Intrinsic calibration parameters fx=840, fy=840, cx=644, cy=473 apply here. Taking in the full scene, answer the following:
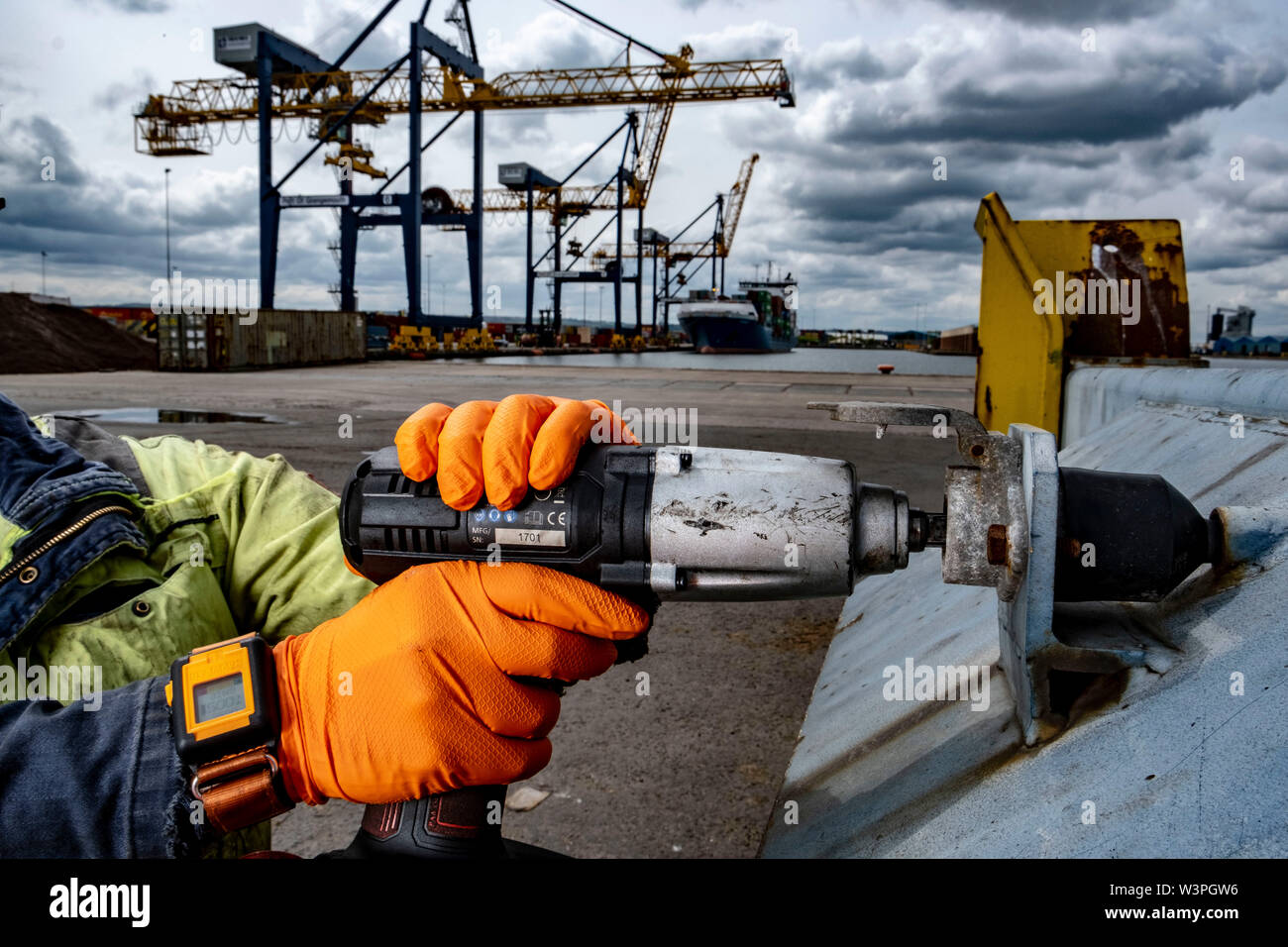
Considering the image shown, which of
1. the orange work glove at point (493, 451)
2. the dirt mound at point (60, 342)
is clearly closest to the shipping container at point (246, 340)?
the dirt mound at point (60, 342)

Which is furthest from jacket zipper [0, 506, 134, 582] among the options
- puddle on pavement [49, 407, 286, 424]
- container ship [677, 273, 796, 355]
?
container ship [677, 273, 796, 355]

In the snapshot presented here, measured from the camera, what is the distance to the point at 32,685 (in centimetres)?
120

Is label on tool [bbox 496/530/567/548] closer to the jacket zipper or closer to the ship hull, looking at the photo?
the jacket zipper

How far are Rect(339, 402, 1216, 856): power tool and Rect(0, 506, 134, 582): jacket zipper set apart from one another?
15.4 inches

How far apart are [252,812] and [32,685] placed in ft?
1.37

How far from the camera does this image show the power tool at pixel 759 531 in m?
1.12

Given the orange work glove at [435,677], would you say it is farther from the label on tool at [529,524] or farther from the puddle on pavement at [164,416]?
the puddle on pavement at [164,416]

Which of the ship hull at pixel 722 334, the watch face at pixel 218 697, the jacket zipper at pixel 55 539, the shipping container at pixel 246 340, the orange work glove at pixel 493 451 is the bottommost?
the watch face at pixel 218 697

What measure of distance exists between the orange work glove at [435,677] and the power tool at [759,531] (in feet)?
0.14

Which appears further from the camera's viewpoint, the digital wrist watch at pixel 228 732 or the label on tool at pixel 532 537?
the label on tool at pixel 532 537

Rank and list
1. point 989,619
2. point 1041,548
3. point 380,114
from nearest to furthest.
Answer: point 1041,548 < point 989,619 < point 380,114

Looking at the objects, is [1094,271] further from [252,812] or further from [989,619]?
[252,812]

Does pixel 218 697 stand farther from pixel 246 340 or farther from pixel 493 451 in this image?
pixel 246 340
